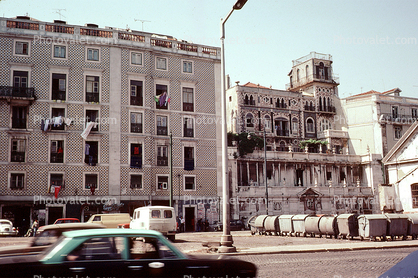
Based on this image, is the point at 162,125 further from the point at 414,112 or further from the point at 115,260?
the point at 414,112

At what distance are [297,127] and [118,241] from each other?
58895 mm

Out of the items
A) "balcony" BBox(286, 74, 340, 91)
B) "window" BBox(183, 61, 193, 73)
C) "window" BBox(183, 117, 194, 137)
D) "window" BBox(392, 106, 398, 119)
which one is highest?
"balcony" BBox(286, 74, 340, 91)

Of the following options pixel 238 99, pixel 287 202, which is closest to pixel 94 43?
pixel 238 99

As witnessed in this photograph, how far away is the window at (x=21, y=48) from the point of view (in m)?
39.6

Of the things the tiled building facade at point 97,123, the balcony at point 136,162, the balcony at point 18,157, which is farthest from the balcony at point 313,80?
the balcony at point 18,157

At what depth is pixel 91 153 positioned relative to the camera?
40.6 m

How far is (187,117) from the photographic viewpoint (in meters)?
45.2

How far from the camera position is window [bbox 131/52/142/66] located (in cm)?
4322

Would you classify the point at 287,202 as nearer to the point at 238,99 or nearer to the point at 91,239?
the point at 238,99

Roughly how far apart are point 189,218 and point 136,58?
674 inches

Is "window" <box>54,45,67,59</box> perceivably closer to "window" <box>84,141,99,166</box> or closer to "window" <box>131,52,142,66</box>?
"window" <box>131,52,142,66</box>

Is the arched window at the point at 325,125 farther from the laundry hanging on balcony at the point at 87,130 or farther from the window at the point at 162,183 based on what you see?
the laundry hanging on balcony at the point at 87,130

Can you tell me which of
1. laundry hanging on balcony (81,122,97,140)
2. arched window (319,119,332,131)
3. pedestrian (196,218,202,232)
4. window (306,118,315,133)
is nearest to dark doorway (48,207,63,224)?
laundry hanging on balcony (81,122,97,140)

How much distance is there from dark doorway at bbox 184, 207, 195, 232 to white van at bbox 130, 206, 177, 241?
18132 millimetres
